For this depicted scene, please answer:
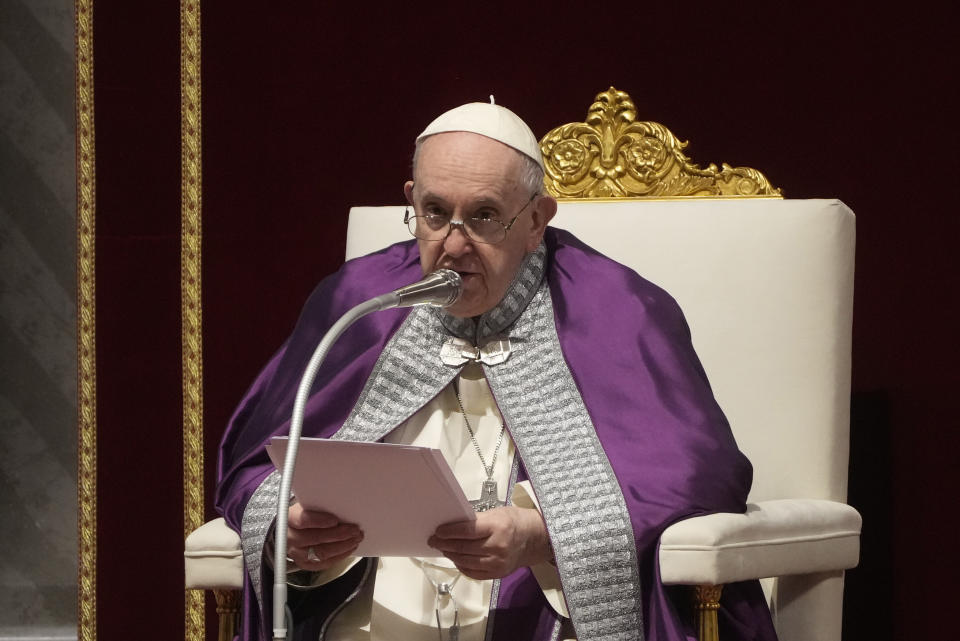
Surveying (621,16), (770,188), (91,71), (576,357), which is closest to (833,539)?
(576,357)

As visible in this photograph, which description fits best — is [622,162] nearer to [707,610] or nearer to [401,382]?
[401,382]

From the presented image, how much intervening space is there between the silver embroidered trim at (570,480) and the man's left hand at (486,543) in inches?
3.2

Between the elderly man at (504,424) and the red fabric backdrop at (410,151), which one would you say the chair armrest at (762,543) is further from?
the red fabric backdrop at (410,151)

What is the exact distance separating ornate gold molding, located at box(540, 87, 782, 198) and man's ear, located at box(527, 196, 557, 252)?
580 millimetres

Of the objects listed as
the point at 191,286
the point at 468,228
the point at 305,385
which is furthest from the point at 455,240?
the point at 191,286

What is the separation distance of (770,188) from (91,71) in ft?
6.52

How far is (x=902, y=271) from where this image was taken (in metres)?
3.65

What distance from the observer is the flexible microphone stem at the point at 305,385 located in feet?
6.00

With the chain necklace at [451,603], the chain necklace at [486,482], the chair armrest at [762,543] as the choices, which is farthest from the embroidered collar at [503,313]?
the chair armrest at [762,543]

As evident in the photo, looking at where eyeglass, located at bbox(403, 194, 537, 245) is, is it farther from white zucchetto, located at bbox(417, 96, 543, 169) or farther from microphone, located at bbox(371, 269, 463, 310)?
microphone, located at bbox(371, 269, 463, 310)

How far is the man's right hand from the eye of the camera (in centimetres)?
237

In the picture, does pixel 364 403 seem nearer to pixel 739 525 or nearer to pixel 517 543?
pixel 517 543

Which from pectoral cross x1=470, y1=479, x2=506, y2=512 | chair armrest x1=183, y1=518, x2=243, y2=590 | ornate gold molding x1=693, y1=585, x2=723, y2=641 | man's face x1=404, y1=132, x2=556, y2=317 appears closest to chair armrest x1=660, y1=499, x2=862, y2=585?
ornate gold molding x1=693, y1=585, x2=723, y2=641

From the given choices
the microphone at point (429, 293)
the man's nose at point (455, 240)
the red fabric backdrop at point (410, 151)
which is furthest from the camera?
the red fabric backdrop at point (410, 151)
